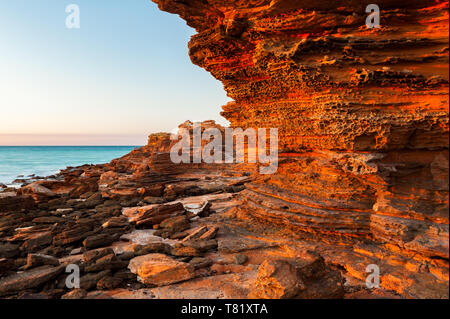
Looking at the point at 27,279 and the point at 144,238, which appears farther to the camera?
the point at 144,238

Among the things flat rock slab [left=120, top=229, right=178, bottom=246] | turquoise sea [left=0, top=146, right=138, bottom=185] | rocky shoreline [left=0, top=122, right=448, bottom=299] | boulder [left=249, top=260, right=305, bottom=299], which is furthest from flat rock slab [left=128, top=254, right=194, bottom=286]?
turquoise sea [left=0, top=146, right=138, bottom=185]

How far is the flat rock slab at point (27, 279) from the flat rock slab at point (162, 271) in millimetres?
1908

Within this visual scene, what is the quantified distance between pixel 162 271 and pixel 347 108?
238 inches

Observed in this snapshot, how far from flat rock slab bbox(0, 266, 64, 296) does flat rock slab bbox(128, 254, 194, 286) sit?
1908 millimetres

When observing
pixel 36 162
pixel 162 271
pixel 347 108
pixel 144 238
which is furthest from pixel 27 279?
pixel 36 162

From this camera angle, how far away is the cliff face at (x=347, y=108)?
5367 mm

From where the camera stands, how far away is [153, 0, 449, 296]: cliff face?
537cm

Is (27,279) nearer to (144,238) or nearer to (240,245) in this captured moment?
(144,238)

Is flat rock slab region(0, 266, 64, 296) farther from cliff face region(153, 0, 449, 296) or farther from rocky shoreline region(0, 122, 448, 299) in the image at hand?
cliff face region(153, 0, 449, 296)

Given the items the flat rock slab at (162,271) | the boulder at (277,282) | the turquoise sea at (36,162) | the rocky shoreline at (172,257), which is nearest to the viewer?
the boulder at (277,282)

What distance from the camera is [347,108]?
6.48 metres

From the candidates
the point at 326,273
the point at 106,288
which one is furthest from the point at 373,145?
the point at 106,288

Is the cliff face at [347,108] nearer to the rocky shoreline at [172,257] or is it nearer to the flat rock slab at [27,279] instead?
the rocky shoreline at [172,257]

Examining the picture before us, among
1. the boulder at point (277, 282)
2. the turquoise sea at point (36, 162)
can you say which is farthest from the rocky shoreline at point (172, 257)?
the turquoise sea at point (36, 162)
